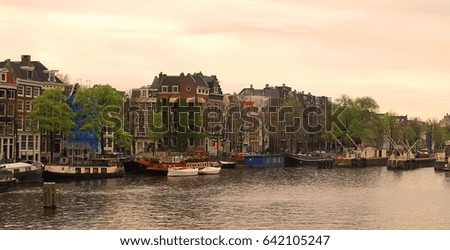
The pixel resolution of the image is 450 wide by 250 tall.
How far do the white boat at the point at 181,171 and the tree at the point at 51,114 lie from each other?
796 centimetres

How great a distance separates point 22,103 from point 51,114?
356 centimetres

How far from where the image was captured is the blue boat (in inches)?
3162

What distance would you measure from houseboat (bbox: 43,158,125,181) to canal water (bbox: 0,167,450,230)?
145 centimetres

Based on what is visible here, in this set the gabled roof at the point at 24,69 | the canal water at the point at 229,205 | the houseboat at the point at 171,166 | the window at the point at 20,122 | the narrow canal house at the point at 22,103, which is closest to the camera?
the canal water at the point at 229,205

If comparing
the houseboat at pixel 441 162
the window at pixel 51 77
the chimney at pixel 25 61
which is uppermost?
the chimney at pixel 25 61

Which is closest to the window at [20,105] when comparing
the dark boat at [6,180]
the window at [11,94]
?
→ the window at [11,94]

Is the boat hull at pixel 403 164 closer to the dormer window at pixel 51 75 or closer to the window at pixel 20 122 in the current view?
the dormer window at pixel 51 75

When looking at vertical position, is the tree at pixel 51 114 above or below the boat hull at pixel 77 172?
above

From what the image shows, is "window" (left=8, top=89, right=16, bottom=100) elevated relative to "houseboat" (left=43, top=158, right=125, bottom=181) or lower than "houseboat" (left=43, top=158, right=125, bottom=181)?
elevated

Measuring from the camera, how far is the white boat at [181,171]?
61684 millimetres

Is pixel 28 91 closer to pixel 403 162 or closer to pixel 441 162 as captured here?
pixel 403 162

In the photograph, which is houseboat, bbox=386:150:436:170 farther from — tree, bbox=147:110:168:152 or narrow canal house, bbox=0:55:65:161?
narrow canal house, bbox=0:55:65:161

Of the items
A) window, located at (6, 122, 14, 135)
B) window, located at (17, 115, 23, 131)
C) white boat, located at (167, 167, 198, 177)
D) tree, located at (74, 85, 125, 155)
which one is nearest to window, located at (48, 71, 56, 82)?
tree, located at (74, 85, 125, 155)
